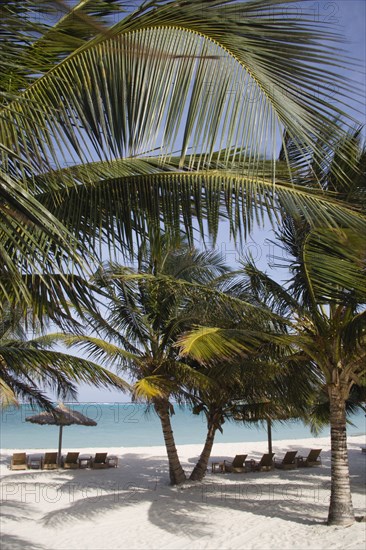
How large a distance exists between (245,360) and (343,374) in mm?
1801

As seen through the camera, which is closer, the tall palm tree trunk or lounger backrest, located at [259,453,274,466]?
the tall palm tree trunk

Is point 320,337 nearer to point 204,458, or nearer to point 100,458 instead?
point 204,458

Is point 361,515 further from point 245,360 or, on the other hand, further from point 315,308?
point 315,308

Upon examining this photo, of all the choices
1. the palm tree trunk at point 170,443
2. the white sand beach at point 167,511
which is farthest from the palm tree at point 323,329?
the palm tree trunk at point 170,443

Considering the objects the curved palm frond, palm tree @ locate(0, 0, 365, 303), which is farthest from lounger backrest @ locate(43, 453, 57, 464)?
the curved palm frond

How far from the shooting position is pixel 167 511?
10102 millimetres

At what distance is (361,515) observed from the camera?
365 inches

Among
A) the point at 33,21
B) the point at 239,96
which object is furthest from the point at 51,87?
the point at 239,96

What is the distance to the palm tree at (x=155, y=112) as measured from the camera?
6.11 feet

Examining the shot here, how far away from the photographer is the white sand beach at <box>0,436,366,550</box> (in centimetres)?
811

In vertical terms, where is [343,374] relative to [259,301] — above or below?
below

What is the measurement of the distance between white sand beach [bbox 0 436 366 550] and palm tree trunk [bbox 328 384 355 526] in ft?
0.76

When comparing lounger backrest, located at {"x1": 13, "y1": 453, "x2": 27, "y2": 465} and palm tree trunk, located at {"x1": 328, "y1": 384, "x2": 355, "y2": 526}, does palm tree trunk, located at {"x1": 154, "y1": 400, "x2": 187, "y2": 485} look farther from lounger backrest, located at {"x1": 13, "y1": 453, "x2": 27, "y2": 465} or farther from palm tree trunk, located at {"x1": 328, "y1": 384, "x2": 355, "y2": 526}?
lounger backrest, located at {"x1": 13, "y1": 453, "x2": 27, "y2": 465}

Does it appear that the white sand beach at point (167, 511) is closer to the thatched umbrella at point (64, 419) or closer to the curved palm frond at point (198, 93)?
the thatched umbrella at point (64, 419)
